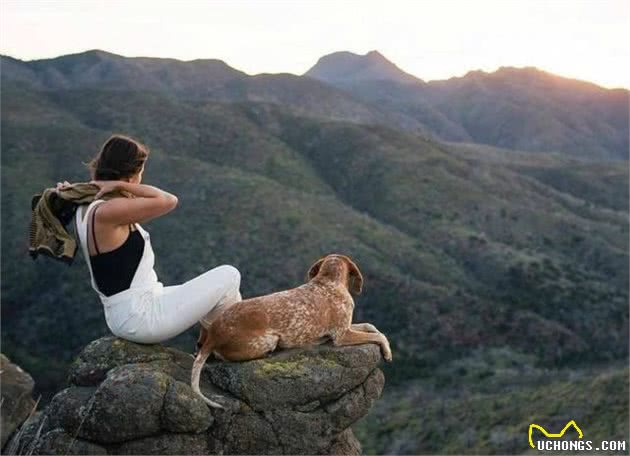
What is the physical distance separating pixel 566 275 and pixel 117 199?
4590 cm

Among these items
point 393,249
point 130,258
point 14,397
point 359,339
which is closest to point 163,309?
point 130,258

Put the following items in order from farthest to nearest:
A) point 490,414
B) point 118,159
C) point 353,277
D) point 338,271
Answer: point 490,414, point 353,277, point 338,271, point 118,159

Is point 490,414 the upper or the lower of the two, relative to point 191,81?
lower

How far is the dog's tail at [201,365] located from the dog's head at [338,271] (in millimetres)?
1535

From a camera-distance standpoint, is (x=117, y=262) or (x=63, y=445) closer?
(x=63, y=445)

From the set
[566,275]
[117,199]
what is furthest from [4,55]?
[117,199]

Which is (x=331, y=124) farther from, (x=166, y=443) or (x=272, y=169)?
(x=166, y=443)

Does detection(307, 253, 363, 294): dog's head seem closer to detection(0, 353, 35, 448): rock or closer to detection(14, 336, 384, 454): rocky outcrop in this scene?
detection(14, 336, 384, 454): rocky outcrop

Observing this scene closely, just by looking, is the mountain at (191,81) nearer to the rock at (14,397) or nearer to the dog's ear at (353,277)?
the rock at (14,397)

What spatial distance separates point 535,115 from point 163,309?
580 ft

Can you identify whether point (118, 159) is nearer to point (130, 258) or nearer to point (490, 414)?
point (130, 258)

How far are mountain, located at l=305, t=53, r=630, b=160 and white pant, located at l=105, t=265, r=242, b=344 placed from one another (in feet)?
513

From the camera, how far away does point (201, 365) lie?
5891mm

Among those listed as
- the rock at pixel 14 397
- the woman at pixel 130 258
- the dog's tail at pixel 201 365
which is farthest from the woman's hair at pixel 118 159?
the rock at pixel 14 397
